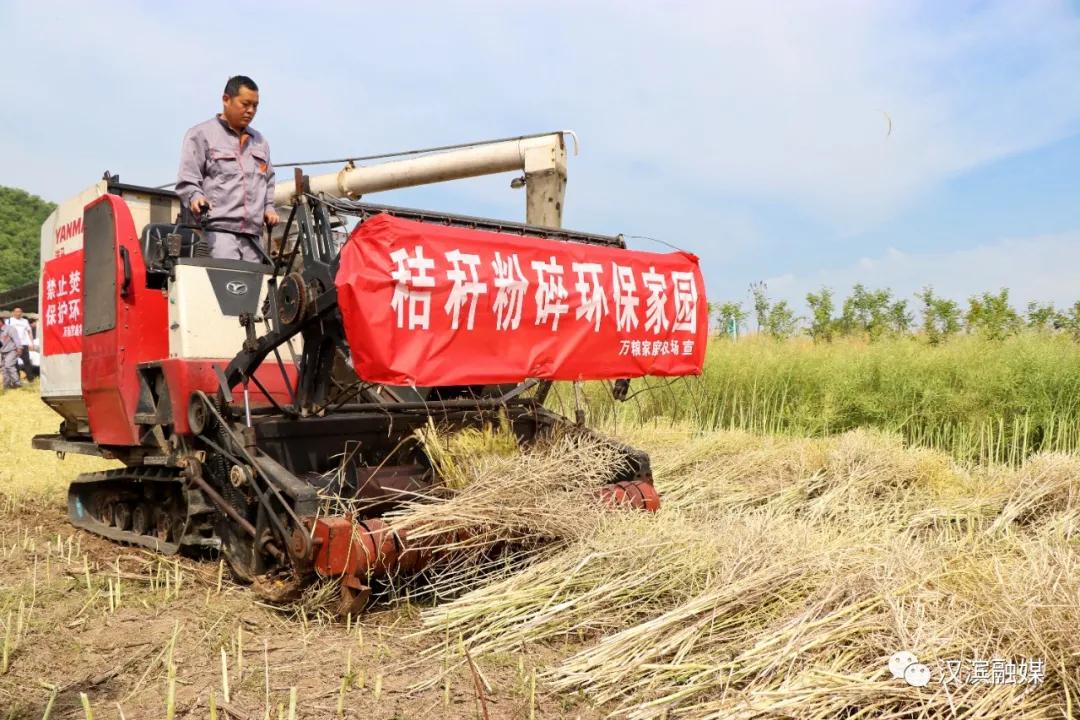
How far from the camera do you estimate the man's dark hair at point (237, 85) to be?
17.3ft

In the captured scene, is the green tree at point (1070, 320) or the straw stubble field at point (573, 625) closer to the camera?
the straw stubble field at point (573, 625)

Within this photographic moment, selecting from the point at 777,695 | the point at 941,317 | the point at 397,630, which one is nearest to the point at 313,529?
the point at 397,630

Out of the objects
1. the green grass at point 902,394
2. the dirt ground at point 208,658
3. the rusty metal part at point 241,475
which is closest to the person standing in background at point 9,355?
the green grass at point 902,394

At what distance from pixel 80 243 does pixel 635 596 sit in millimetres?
4055

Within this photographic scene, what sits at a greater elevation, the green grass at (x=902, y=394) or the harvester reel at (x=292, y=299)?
the harvester reel at (x=292, y=299)

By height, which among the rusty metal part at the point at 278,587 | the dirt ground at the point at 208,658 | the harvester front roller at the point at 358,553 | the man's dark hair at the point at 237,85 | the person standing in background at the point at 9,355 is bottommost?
the dirt ground at the point at 208,658

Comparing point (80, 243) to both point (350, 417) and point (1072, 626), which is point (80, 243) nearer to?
point (350, 417)

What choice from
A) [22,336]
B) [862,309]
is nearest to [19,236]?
[22,336]

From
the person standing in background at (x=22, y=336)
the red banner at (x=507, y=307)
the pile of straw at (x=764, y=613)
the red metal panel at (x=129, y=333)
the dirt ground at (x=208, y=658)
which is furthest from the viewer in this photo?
the person standing in background at (x=22, y=336)

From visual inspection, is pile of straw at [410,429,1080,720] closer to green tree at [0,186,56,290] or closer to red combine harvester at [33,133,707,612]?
red combine harvester at [33,133,707,612]

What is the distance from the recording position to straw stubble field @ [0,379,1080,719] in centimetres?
277

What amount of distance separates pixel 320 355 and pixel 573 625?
5.61 ft

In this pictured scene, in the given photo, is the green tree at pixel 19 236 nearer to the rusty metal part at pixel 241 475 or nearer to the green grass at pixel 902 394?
the green grass at pixel 902 394

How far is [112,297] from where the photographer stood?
5.13 metres
